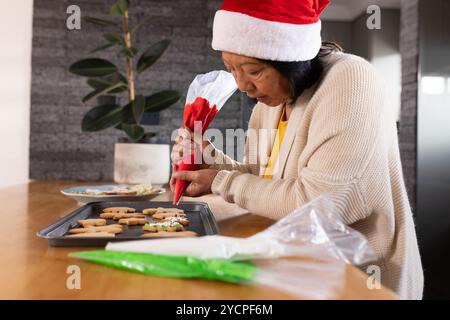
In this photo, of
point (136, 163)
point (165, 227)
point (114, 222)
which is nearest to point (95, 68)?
point (136, 163)

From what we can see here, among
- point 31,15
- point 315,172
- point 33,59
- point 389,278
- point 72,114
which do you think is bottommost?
point 389,278

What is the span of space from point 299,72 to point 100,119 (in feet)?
4.93

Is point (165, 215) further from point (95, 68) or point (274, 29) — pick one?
point (95, 68)

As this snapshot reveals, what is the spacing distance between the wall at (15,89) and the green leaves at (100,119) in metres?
0.64

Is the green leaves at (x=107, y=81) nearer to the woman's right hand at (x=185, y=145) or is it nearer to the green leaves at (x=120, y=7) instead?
the green leaves at (x=120, y=7)

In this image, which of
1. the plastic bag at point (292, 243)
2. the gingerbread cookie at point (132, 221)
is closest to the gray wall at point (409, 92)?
the gingerbread cookie at point (132, 221)

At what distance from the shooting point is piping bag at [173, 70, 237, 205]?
1354 millimetres

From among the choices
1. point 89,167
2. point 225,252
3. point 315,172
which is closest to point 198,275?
point 225,252

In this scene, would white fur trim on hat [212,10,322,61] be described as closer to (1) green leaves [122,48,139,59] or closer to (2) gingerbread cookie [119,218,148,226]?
(2) gingerbread cookie [119,218,148,226]

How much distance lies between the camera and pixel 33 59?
3018 mm

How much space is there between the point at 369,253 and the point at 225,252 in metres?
0.20

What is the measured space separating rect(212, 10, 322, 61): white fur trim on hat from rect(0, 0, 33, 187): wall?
2004 mm

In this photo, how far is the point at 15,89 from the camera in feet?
9.73
